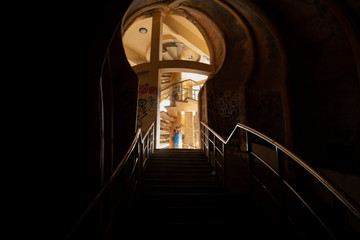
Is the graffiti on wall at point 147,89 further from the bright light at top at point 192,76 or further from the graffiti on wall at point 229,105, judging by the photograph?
the bright light at top at point 192,76

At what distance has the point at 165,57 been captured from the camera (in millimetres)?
13055

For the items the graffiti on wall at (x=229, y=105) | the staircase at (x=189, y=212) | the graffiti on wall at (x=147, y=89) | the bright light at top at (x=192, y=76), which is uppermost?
the bright light at top at (x=192, y=76)

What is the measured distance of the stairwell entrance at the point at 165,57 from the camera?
611 cm

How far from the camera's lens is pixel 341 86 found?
2783 mm

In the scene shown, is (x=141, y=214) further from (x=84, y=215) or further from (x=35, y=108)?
(x=35, y=108)

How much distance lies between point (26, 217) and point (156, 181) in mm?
1855

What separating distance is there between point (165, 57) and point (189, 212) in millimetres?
12663

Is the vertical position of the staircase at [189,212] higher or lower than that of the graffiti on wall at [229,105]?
lower

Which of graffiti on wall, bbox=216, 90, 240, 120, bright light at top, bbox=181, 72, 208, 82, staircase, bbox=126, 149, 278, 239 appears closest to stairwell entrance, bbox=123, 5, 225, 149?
bright light at top, bbox=181, 72, 208, 82

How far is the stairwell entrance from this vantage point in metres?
6.11

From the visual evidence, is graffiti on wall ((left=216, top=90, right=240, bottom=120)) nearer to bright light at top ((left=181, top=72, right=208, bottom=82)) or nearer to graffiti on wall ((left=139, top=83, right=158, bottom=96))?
graffiti on wall ((left=139, top=83, right=158, bottom=96))

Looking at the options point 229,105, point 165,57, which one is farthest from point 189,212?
point 165,57

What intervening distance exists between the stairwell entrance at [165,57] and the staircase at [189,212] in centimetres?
347

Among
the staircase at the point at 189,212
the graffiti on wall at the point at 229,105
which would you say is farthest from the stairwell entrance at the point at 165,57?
the staircase at the point at 189,212
